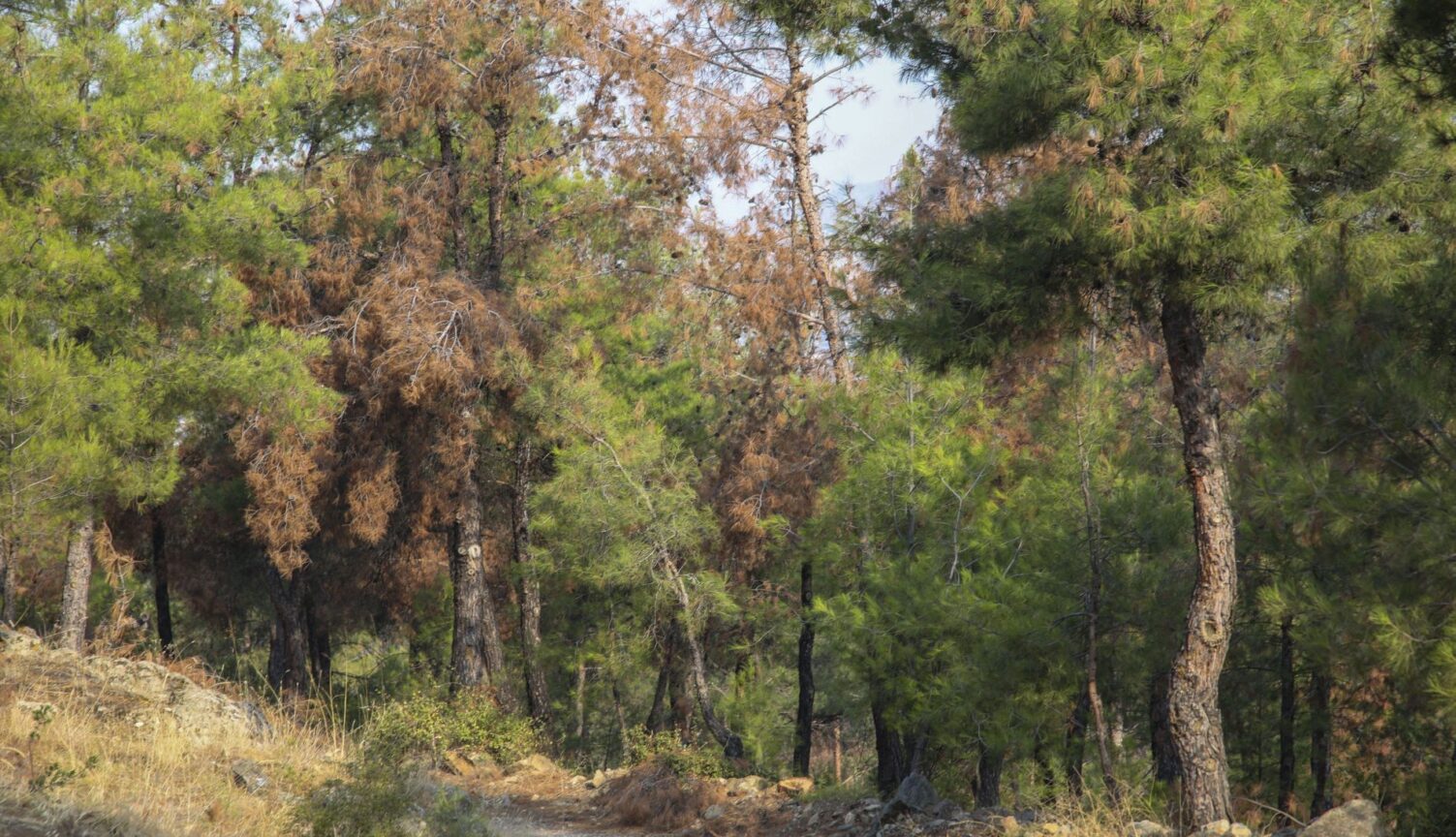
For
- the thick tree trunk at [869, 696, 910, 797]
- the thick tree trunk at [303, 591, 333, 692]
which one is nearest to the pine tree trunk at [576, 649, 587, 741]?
the thick tree trunk at [303, 591, 333, 692]

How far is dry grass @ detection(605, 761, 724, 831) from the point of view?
1213cm

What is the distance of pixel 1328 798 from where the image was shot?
1376 cm

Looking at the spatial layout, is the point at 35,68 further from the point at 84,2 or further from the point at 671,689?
the point at 671,689

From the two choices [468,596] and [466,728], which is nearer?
[466,728]

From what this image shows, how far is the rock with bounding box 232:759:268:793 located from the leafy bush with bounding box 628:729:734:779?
632cm

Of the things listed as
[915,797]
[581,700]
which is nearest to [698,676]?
[915,797]

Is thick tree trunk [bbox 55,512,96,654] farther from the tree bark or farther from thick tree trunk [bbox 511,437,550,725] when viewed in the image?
the tree bark

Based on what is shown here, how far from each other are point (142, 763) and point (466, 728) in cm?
879

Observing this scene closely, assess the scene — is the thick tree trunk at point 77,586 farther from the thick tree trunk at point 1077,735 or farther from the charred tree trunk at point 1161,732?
the charred tree trunk at point 1161,732

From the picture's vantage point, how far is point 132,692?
30.9 feet

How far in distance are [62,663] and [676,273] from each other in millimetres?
10519

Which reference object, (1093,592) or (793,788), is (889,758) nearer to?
(793,788)

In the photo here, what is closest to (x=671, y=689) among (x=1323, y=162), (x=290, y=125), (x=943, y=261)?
(x=290, y=125)

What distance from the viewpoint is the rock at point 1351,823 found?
6703mm
